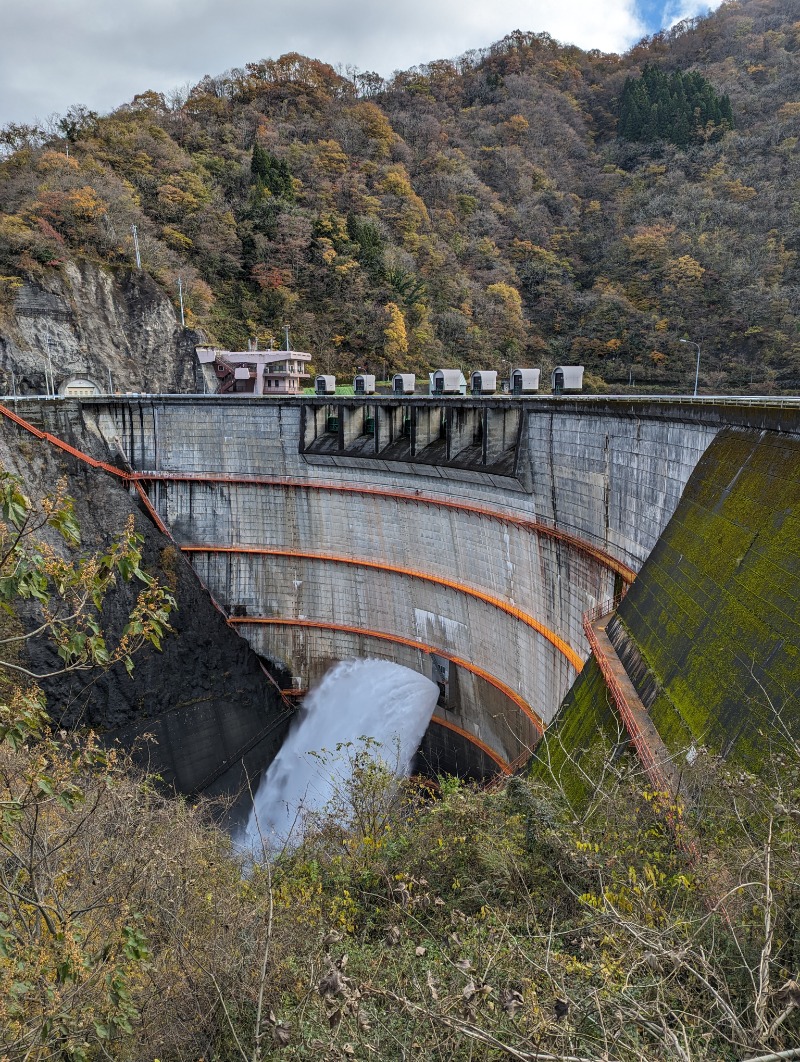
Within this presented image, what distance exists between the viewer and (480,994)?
141 inches

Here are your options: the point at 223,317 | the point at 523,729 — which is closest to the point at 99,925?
the point at 523,729

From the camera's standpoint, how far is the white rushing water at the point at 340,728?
69.1 feet

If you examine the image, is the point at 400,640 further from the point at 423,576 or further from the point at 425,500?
the point at 425,500

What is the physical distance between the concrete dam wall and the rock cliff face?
508 cm

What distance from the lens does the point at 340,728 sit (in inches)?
908

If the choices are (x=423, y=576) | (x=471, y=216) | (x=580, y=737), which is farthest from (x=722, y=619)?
(x=471, y=216)

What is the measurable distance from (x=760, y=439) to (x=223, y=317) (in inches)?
1270

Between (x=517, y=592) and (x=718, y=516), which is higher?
(x=718, y=516)

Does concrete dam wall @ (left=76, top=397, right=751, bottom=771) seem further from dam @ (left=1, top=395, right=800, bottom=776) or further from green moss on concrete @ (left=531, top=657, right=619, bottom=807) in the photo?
green moss on concrete @ (left=531, top=657, right=619, bottom=807)

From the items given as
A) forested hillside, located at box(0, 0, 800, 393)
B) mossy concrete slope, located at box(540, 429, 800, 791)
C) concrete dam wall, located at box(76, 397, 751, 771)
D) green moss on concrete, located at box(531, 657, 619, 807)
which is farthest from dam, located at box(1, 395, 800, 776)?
forested hillside, located at box(0, 0, 800, 393)

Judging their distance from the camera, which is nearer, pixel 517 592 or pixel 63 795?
pixel 63 795

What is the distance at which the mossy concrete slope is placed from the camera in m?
6.86

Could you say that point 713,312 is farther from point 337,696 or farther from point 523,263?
point 337,696

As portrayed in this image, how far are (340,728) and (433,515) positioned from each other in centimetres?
819
